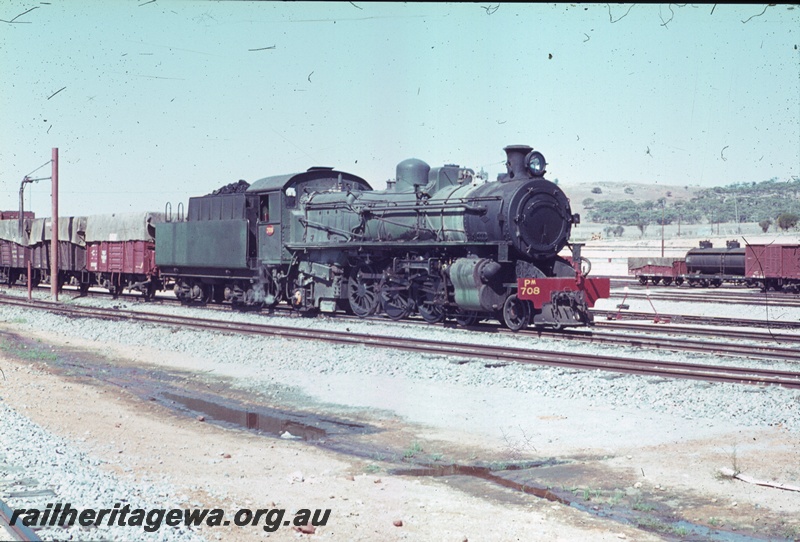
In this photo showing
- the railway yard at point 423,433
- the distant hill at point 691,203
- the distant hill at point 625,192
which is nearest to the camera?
the railway yard at point 423,433

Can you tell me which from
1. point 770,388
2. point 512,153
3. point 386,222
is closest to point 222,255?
point 386,222

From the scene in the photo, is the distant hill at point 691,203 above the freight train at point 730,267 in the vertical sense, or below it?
above

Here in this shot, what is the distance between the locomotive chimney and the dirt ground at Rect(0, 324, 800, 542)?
8813 mm

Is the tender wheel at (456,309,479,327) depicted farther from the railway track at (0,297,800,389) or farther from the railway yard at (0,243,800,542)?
the railway track at (0,297,800,389)

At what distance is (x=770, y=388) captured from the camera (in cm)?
1173

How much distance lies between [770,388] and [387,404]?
5630 mm

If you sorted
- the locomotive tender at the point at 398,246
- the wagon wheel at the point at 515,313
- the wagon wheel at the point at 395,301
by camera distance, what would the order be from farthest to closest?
the wagon wheel at the point at 395,301
the wagon wheel at the point at 515,313
the locomotive tender at the point at 398,246

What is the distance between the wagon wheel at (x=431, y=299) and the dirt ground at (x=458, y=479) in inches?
338

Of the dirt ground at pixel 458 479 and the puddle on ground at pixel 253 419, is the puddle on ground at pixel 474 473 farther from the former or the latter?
the puddle on ground at pixel 253 419

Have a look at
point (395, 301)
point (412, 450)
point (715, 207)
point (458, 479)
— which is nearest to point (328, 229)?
point (395, 301)

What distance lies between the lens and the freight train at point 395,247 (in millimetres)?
18609

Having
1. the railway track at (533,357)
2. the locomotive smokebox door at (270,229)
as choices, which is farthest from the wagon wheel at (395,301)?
the locomotive smokebox door at (270,229)

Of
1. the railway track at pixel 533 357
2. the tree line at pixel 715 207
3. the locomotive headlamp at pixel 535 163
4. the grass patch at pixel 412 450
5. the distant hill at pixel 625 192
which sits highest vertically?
the distant hill at pixel 625 192

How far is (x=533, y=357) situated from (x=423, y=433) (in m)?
4.43
